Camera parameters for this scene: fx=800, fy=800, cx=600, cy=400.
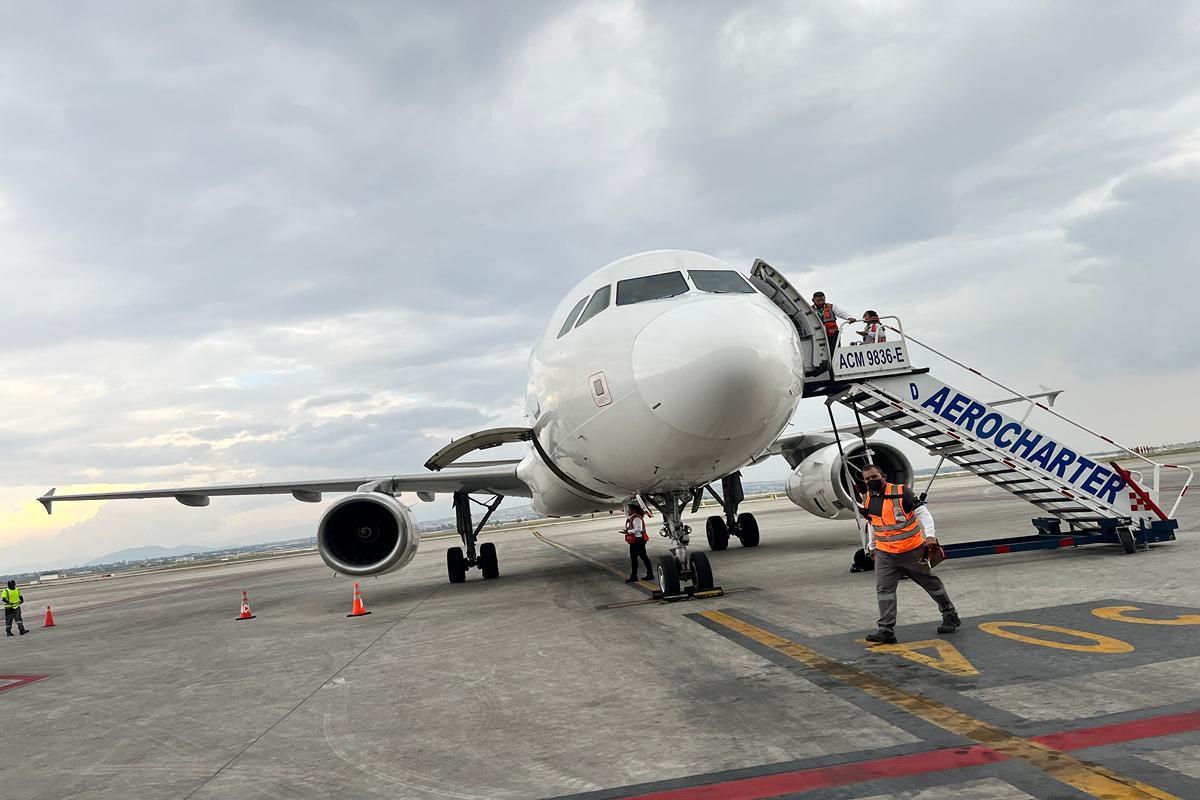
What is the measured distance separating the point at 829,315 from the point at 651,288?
4.12 metres

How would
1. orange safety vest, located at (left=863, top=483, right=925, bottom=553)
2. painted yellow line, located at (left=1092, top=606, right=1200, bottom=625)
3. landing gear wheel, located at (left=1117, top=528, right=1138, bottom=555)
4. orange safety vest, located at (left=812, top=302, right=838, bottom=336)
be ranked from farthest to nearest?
orange safety vest, located at (left=812, top=302, right=838, bottom=336), landing gear wheel, located at (left=1117, top=528, right=1138, bottom=555), orange safety vest, located at (left=863, top=483, right=925, bottom=553), painted yellow line, located at (left=1092, top=606, right=1200, bottom=625)

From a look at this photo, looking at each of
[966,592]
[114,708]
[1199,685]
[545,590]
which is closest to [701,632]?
[966,592]

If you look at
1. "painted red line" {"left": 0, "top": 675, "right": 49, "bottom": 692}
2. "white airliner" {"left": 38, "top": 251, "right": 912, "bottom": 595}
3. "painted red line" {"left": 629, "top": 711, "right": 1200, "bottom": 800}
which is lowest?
"painted red line" {"left": 0, "top": 675, "right": 49, "bottom": 692}

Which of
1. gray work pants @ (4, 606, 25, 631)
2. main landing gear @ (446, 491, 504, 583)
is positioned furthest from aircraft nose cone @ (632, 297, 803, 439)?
gray work pants @ (4, 606, 25, 631)

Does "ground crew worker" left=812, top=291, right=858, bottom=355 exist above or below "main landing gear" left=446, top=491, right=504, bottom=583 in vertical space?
above

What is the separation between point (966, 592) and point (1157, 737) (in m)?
4.72

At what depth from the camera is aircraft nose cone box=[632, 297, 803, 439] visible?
6.58 m

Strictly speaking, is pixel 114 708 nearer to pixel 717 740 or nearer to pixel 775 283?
pixel 717 740

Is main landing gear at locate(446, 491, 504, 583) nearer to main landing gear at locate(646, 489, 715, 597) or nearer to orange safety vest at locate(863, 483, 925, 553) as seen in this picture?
main landing gear at locate(646, 489, 715, 597)

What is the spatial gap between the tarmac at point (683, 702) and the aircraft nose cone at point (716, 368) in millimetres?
1838

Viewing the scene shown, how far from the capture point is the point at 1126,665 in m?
4.52

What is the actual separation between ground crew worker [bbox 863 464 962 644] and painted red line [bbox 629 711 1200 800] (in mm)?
2446

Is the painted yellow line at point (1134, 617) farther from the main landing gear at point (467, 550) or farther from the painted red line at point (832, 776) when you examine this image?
the main landing gear at point (467, 550)

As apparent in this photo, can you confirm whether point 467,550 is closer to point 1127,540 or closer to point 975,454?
point 975,454
